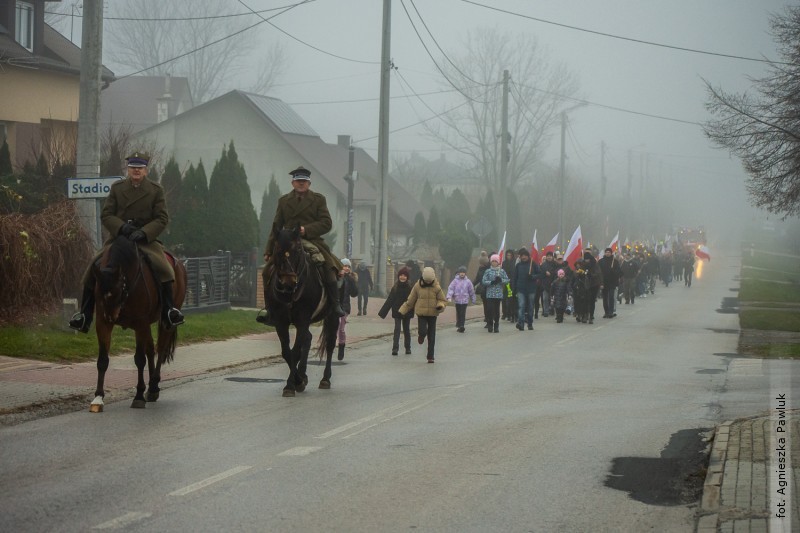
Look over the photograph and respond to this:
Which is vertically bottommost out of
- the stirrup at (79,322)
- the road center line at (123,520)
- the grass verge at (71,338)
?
the road center line at (123,520)

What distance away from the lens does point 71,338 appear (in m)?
17.5

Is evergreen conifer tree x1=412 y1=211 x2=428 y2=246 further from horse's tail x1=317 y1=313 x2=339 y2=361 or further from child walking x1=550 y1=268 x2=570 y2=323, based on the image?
horse's tail x1=317 y1=313 x2=339 y2=361

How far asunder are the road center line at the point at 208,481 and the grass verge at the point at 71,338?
778 centimetres

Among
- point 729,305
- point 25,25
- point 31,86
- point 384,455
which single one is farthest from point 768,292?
point 384,455

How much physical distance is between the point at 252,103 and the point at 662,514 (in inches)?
1985

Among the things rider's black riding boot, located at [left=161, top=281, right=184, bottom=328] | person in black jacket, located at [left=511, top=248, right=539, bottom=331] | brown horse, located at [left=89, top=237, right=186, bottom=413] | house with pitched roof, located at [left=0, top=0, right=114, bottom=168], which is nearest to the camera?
brown horse, located at [left=89, top=237, right=186, bottom=413]

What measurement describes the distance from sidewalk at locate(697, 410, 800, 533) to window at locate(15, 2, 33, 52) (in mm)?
27565

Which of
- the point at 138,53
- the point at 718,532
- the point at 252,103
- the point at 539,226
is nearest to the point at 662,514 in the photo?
the point at 718,532

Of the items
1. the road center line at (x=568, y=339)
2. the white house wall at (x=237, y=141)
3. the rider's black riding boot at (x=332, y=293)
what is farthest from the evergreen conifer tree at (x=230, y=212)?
the white house wall at (x=237, y=141)

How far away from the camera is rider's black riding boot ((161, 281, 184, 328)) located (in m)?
12.6

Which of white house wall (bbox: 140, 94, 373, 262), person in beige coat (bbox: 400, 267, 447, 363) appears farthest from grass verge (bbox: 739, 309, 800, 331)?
white house wall (bbox: 140, 94, 373, 262)

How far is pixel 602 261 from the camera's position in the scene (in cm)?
3512

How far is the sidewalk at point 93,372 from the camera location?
12297 mm

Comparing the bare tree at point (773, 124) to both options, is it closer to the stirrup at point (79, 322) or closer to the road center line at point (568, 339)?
the road center line at point (568, 339)
